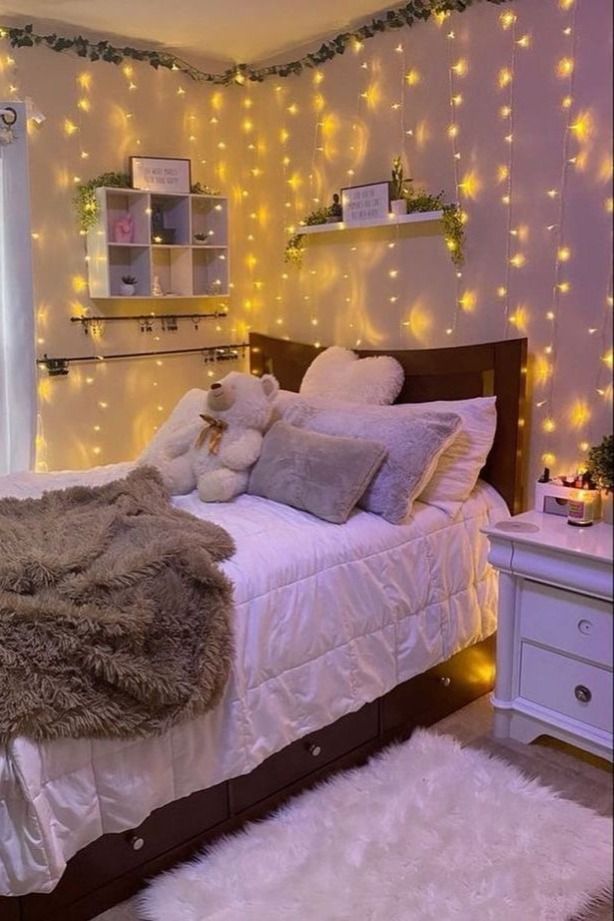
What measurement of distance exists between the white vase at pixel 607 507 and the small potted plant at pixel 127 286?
8.83 ft

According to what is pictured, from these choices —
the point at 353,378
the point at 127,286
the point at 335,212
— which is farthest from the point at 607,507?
the point at 127,286

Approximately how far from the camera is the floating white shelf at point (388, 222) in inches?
107

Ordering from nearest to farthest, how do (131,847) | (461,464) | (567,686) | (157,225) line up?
(567,686)
(131,847)
(461,464)
(157,225)

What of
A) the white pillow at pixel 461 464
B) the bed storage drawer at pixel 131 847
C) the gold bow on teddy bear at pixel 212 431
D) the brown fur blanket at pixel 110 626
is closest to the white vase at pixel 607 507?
the brown fur blanket at pixel 110 626

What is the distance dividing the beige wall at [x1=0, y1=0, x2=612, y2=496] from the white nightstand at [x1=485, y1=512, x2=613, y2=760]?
0.54 metres

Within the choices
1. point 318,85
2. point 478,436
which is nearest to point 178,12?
point 318,85

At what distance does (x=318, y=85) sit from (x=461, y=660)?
7.44 ft

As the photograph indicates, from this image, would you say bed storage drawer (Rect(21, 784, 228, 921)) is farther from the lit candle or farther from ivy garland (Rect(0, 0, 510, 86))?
ivy garland (Rect(0, 0, 510, 86))

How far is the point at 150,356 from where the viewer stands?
3.41 metres

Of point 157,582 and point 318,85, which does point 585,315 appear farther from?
point 318,85

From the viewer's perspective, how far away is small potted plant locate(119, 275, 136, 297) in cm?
317

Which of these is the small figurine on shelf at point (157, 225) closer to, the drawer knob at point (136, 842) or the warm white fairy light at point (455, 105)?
the warm white fairy light at point (455, 105)

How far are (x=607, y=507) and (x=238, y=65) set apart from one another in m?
3.26

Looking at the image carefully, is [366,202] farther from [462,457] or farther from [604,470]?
[604,470]
